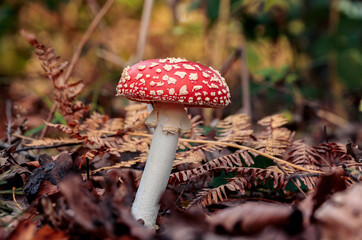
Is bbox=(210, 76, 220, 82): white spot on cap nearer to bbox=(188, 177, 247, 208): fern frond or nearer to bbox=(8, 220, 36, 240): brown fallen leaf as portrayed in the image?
bbox=(188, 177, 247, 208): fern frond

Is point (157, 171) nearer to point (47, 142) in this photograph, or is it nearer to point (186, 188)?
point (186, 188)

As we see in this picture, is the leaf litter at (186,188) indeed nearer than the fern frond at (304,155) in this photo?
Yes

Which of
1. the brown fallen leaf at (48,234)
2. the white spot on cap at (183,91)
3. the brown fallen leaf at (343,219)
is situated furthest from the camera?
the white spot on cap at (183,91)

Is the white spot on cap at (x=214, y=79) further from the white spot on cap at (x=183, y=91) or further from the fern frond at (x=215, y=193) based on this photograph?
the fern frond at (x=215, y=193)

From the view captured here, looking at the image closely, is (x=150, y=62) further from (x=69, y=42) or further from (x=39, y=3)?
(x=39, y=3)

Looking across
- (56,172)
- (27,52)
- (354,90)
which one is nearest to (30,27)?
(27,52)

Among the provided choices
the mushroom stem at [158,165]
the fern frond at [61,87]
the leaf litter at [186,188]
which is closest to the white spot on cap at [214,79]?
the mushroom stem at [158,165]

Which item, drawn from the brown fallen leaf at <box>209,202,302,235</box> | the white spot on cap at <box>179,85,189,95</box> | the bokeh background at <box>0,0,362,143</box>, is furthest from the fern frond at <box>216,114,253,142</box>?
the bokeh background at <box>0,0,362,143</box>
